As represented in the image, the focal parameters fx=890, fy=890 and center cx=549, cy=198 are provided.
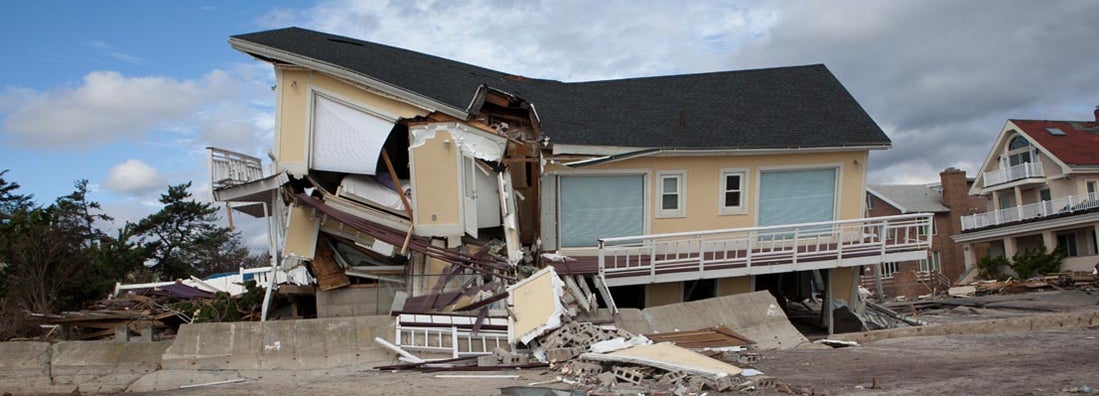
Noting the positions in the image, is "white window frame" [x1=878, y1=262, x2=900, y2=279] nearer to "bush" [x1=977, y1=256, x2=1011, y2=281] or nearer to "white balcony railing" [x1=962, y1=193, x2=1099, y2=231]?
"white balcony railing" [x1=962, y1=193, x2=1099, y2=231]

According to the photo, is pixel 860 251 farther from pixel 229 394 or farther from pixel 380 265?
pixel 229 394

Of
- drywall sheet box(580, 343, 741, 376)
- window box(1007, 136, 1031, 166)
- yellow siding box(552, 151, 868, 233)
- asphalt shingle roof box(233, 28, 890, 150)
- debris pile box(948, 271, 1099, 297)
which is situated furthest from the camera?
window box(1007, 136, 1031, 166)

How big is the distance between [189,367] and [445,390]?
5464mm

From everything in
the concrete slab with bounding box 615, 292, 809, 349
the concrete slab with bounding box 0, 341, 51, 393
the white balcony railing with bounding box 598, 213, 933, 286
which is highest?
the white balcony railing with bounding box 598, 213, 933, 286

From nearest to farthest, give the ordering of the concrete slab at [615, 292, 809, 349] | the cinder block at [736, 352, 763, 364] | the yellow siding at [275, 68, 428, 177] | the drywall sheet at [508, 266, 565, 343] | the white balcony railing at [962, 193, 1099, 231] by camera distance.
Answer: the cinder block at [736, 352, 763, 364] < the drywall sheet at [508, 266, 565, 343] < the concrete slab at [615, 292, 809, 349] < the yellow siding at [275, 68, 428, 177] < the white balcony railing at [962, 193, 1099, 231]

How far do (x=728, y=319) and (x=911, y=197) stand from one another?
43394 millimetres

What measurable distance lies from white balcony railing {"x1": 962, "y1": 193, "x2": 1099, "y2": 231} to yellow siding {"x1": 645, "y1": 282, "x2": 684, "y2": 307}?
28.5 metres

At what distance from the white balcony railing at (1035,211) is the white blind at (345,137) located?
34.6 metres

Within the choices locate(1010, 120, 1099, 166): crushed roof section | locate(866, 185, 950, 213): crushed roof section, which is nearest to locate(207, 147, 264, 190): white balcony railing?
locate(1010, 120, 1099, 166): crushed roof section

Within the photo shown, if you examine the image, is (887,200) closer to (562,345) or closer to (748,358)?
(748,358)

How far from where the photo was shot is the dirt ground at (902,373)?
9742 mm

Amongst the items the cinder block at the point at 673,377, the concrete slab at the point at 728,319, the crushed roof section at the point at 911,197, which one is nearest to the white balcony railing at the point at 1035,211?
the crushed roof section at the point at 911,197

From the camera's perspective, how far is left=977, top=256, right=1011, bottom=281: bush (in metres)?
43.1

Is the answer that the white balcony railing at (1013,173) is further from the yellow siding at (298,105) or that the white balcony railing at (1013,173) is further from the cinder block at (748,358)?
the yellow siding at (298,105)
